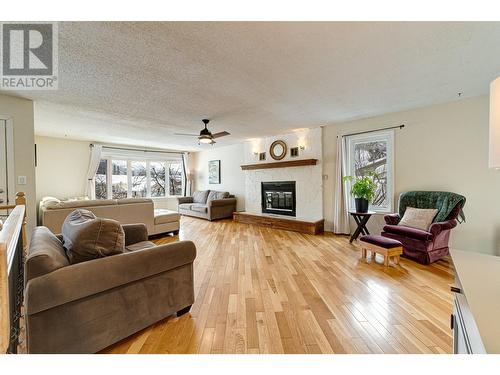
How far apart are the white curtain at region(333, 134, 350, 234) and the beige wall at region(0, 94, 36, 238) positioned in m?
5.34

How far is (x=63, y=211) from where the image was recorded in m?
3.41

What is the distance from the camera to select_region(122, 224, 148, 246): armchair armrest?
2.46 metres

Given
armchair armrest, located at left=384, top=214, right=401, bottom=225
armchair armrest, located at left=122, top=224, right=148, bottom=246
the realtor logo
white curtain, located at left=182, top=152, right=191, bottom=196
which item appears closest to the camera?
the realtor logo

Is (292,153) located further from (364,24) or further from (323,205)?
(364,24)

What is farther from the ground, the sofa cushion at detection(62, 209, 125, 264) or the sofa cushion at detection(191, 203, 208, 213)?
the sofa cushion at detection(62, 209, 125, 264)

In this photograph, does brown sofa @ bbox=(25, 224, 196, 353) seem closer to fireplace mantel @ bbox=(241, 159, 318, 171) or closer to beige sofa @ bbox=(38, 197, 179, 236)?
beige sofa @ bbox=(38, 197, 179, 236)

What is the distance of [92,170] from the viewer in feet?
20.1

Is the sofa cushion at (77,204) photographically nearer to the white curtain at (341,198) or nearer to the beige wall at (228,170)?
the beige wall at (228,170)

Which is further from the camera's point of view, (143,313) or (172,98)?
(172,98)

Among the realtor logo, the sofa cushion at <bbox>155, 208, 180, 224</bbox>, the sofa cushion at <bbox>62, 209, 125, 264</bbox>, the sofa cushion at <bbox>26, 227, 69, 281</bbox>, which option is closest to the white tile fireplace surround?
the sofa cushion at <bbox>155, 208, 180, 224</bbox>

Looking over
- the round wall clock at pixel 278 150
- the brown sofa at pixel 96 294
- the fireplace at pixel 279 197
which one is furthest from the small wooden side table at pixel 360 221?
the brown sofa at pixel 96 294

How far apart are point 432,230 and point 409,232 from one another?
263mm

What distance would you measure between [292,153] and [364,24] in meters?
3.76

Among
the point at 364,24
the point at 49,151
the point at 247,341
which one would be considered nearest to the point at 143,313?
the point at 247,341
